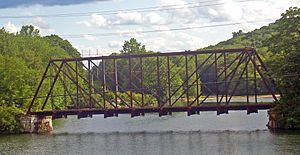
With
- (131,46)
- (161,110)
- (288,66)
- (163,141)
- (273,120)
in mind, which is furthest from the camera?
(131,46)

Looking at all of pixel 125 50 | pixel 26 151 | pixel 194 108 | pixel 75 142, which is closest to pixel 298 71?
pixel 194 108

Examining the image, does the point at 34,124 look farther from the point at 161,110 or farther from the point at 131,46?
the point at 131,46

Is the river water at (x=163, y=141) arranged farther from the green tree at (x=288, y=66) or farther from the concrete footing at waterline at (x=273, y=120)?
the green tree at (x=288, y=66)

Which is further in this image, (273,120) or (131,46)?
(131,46)

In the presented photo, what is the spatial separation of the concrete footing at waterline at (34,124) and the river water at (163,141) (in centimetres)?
182

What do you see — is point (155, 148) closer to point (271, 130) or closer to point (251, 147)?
point (251, 147)

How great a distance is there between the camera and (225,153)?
47625 millimetres

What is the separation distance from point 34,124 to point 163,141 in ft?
70.9

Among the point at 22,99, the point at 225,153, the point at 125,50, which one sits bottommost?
the point at 225,153

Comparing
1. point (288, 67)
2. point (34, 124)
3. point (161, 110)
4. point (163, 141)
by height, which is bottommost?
point (163, 141)

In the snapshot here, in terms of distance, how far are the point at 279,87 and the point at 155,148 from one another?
1927 cm

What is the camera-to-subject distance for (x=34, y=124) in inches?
2881

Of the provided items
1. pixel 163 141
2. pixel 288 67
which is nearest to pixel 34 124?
pixel 163 141

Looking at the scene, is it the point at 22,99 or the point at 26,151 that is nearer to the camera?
the point at 26,151
